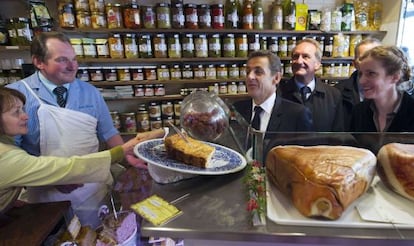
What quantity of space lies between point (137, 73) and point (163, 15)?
0.57 m

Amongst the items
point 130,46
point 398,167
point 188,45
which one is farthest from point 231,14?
point 398,167

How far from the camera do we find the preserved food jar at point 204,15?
246 centimetres

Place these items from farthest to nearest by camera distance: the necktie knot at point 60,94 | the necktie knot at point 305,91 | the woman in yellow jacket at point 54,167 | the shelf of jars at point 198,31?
the shelf of jars at point 198,31 → the necktie knot at point 305,91 → the necktie knot at point 60,94 → the woman in yellow jacket at point 54,167

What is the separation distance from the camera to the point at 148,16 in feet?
7.84

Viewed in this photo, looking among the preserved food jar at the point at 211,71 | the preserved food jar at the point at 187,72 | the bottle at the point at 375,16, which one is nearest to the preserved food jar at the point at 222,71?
the preserved food jar at the point at 211,71

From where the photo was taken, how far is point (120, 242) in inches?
38.7

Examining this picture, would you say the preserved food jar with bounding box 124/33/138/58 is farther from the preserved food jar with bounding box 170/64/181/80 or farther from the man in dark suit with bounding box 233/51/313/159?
the man in dark suit with bounding box 233/51/313/159

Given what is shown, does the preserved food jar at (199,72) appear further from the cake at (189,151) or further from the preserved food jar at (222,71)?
the cake at (189,151)

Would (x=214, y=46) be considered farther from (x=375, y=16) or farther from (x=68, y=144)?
(x=375, y=16)

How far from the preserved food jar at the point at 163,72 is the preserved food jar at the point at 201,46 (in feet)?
1.04

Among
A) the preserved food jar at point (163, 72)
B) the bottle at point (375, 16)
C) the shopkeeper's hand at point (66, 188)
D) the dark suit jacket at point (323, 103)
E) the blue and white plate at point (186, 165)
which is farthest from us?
the bottle at point (375, 16)

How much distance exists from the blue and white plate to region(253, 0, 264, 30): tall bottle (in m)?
2.03

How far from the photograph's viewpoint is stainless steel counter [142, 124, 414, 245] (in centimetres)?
51

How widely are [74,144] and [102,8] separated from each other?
1.41 m
